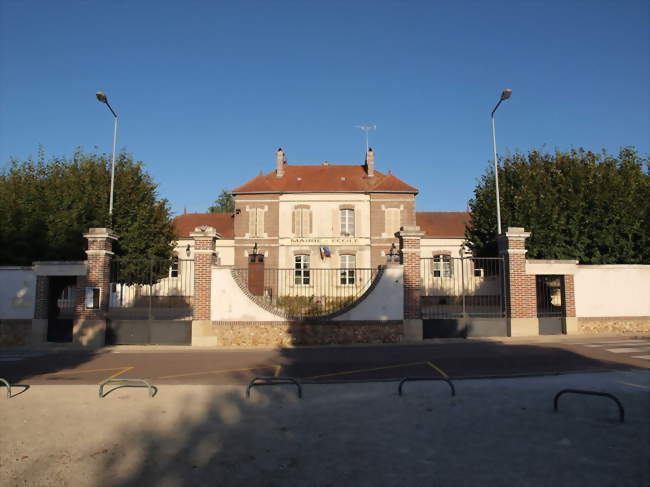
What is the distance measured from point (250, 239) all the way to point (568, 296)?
74.8ft

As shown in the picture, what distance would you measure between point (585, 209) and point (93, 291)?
62.8 ft

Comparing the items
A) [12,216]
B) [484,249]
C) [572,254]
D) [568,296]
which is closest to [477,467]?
[568,296]

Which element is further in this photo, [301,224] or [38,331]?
[301,224]

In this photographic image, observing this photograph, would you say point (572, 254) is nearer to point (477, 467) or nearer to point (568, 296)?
point (568, 296)

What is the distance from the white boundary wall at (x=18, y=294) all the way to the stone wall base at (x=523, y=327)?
16.3 meters

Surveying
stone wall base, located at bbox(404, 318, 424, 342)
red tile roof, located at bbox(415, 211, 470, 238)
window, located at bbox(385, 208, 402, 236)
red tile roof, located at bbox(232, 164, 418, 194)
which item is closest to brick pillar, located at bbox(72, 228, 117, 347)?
stone wall base, located at bbox(404, 318, 424, 342)

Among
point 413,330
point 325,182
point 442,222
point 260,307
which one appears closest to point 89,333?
point 260,307

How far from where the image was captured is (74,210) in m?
18.5

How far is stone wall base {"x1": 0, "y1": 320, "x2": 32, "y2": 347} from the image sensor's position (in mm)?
14867

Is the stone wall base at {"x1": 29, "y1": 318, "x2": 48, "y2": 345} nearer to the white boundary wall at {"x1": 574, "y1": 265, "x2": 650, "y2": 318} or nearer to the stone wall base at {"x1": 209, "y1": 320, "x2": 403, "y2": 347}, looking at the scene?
the stone wall base at {"x1": 209, "y1": 320, "x2": 403, "y2": 347}

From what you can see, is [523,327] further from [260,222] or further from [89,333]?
[260,222]

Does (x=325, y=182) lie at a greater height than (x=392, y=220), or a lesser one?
greater

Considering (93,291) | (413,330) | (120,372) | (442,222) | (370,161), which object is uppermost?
(370,161)

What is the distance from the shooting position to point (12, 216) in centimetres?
1764
